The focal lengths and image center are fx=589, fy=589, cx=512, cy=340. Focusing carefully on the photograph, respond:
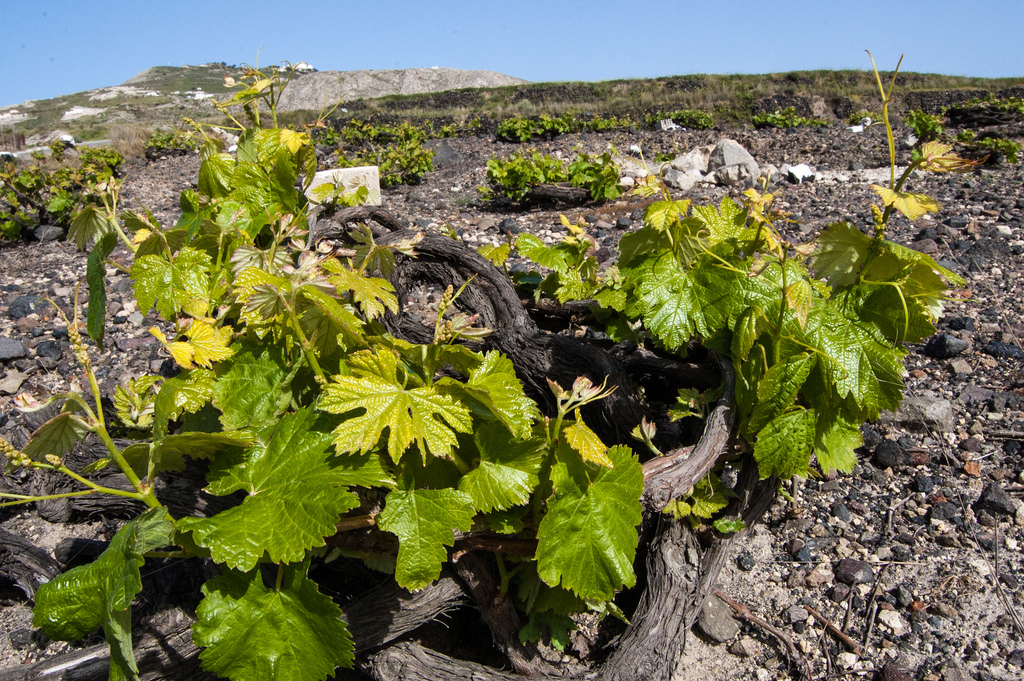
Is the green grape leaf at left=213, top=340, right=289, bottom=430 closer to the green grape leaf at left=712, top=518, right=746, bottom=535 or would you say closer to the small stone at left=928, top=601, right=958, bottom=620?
the green grape leaf at left=712, top=518, right=746, bottom=535

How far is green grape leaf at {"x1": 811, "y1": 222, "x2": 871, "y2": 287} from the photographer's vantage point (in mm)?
1396

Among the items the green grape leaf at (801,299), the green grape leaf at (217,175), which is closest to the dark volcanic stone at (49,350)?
the green grape leaf at (217,175)

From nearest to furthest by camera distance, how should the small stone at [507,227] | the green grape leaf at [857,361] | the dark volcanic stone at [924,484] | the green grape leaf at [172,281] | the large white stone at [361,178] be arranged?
the green grape leaf at [857,361] → the green grape leaf at [172,281] → the dark volcanic stone at [924,484] → the small stone at [507,227] → the large white stone at [361,178]

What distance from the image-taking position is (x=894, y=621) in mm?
1708

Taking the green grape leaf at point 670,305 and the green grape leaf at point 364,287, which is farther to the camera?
the green grape leaf at point 670,305

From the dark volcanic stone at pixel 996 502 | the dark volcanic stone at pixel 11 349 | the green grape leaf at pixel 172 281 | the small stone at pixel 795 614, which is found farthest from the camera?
the dark volcanic stone at pixel 11 349

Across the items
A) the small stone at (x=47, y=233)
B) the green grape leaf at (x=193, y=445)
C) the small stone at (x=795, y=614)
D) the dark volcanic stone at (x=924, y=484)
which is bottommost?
the small stone at (x=795, y=614)

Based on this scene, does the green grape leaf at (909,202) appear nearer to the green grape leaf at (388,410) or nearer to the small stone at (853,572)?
the green grape leaf at (388,410)

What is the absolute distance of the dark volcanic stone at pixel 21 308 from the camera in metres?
3.51

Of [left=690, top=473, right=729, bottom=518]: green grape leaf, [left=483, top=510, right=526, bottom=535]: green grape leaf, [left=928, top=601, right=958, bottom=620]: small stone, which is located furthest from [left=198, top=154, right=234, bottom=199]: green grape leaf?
[left=928, top=601, right=958, bottom=620]: small stone

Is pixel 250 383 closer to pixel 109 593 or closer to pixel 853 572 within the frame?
pixel 109 593

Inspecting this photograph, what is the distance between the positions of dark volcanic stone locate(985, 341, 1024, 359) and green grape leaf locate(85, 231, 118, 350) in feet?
11.6

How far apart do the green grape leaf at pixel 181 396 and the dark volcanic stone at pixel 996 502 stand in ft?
7.95

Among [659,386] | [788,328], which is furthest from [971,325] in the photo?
[788,328]
